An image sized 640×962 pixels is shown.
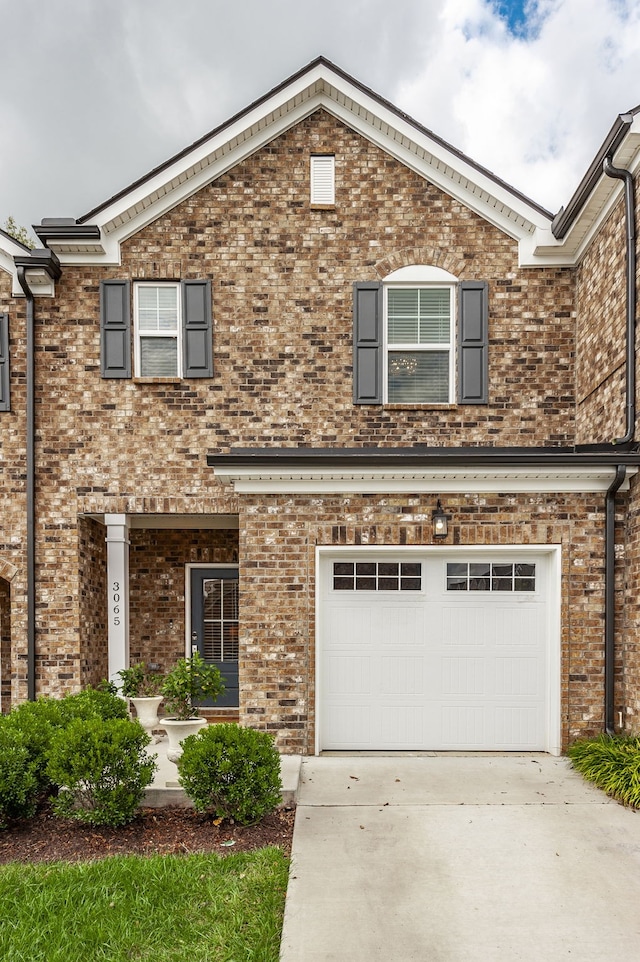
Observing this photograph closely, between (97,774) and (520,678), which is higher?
(520,678)

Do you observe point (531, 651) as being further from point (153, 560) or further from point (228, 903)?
point (153, 560)

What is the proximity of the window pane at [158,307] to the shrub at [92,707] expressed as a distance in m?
4.88

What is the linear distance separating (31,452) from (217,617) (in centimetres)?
355

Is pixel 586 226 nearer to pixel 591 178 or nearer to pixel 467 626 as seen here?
pixel 591 178

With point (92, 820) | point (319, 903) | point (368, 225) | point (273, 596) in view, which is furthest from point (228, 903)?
point (368, 225)

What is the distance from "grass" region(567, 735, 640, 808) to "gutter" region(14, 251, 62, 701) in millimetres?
6732

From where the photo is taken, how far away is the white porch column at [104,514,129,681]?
926cm

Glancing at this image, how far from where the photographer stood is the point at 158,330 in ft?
31.2

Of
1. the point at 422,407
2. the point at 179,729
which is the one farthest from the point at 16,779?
the point at 422,407

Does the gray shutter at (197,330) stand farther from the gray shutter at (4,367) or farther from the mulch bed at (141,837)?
the mulch bed at (141,837)

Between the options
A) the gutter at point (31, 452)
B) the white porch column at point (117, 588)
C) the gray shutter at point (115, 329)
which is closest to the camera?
the gutter at point (31, 452)

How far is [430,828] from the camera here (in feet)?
19.3

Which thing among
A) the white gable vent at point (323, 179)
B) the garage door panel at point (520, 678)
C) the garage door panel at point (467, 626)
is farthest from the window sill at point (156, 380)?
the garage door panel at point (520, 678)

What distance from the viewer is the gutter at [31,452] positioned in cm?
911
